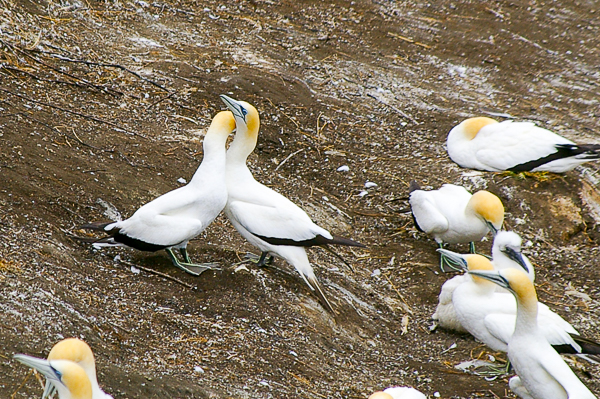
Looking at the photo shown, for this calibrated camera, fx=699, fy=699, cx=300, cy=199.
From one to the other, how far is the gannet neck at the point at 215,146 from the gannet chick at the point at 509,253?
2.31m

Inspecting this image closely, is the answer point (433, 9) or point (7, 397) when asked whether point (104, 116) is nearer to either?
point (7, 397)

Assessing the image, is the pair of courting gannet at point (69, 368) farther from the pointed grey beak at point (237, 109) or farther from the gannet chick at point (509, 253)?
the gannet chick at point (509, 253)

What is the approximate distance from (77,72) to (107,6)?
1.95 meters

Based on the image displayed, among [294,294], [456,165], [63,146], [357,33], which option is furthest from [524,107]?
[63,146]

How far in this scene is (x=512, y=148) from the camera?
728cm

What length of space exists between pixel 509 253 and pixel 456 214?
80 cm

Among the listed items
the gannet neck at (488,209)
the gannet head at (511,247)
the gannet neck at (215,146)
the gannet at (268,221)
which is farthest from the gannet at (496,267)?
the gannet neck at (215,146)

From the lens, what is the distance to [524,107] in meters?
8.77

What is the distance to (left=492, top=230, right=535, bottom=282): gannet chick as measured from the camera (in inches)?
216

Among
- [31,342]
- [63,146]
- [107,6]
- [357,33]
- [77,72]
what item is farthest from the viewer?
[357,33]

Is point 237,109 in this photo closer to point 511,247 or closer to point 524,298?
point 511,247

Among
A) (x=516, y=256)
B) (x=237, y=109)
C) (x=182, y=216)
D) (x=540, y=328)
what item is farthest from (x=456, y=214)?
(x=182, y=216)

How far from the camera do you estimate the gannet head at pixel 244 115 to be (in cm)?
542

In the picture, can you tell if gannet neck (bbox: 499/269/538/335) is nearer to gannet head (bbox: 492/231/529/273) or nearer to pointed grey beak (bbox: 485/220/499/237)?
gannet head (bbox: 492/231/529/273)
